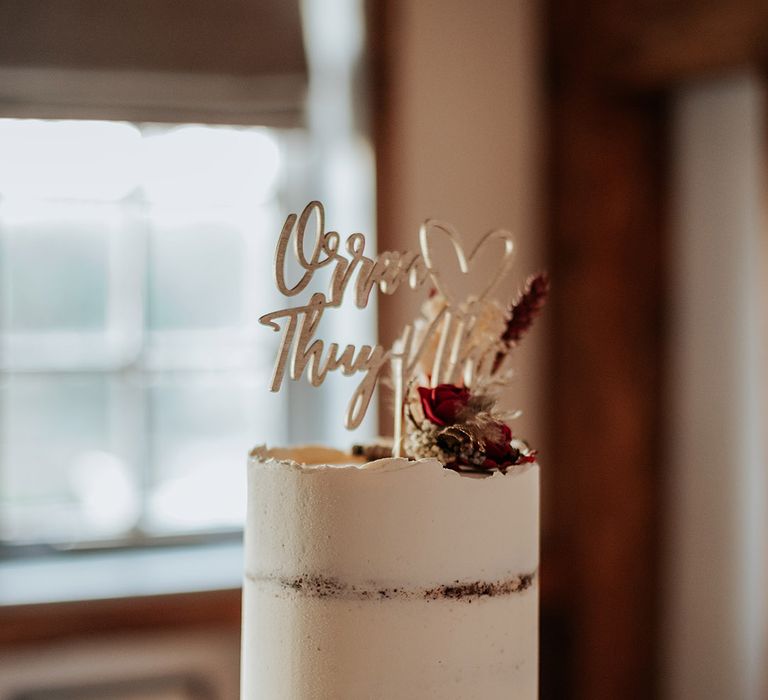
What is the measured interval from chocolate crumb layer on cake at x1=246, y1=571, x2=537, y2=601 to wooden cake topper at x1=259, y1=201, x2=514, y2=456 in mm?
152

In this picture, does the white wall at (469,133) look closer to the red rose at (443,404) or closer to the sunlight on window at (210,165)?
the sunlight on window at (210,165)

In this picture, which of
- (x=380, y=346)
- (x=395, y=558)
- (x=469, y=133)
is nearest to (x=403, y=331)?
(x=380, y=346)

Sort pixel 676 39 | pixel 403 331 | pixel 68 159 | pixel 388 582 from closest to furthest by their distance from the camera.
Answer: pixel 388 582 < pixel 403 331 < pixel 676 39 < pixel 68 159

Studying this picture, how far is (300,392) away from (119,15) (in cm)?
98

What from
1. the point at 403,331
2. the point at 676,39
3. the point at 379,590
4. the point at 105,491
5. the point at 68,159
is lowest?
the point at 105,491

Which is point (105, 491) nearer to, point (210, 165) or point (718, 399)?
point (210, 165)

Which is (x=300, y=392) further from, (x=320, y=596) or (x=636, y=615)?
(x=320, y=596)

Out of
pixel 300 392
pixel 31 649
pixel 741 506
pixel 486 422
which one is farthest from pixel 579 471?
pixel 486 422

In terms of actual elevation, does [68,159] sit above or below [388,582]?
above

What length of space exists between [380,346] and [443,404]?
0.25 ft

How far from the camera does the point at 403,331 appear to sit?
0.96m

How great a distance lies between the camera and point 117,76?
2387mm

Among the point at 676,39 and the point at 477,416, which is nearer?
the point at 477,416

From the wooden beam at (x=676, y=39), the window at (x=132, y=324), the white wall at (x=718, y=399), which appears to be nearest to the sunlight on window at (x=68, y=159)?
the window at (x=132, y=324)
